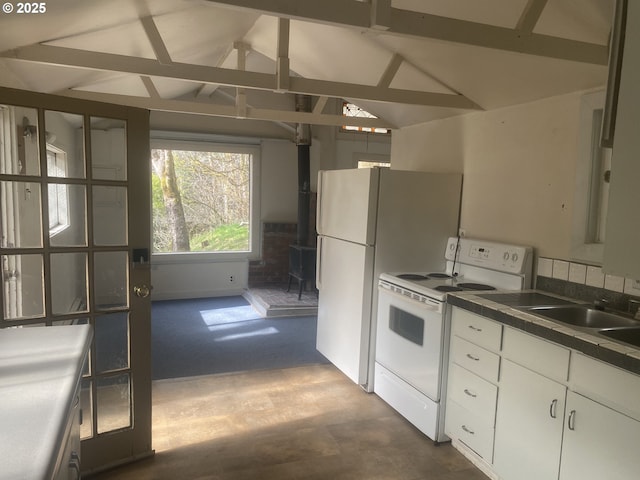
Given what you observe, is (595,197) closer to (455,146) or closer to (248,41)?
(455,146)

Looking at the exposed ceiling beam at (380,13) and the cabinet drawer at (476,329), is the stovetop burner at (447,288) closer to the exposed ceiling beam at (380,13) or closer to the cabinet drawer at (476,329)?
the cabinet drawer at (476,329)

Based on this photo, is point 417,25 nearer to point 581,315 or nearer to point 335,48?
point 581,315

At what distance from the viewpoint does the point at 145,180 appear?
7.64 ft

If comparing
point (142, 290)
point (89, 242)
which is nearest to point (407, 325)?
point (142, 290)

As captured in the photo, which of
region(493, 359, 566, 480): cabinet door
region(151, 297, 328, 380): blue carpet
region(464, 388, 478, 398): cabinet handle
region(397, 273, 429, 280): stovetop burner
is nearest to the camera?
region(493, 359, 566, 480): cabinet door

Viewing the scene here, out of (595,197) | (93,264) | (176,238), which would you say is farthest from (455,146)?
(176,238)

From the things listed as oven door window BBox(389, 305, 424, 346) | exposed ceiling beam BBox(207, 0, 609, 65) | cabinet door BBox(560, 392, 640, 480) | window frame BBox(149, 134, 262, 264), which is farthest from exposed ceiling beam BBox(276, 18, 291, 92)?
window frame BBox(149, 134, 262, 264)

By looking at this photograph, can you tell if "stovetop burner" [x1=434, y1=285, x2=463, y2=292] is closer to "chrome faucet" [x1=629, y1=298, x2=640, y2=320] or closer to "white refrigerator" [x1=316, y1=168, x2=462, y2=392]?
"white refrigerator" [x1=316, y1=168, x2=462, y2=392]

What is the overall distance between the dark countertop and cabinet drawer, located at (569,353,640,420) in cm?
4

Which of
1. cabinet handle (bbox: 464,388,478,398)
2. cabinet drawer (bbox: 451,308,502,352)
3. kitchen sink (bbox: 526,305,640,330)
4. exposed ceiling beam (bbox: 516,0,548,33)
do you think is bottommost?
cabinet handle (bbox: 464,388,478,398)

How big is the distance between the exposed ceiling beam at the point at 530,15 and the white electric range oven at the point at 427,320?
133 cm

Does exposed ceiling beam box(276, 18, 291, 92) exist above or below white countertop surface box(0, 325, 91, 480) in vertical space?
above

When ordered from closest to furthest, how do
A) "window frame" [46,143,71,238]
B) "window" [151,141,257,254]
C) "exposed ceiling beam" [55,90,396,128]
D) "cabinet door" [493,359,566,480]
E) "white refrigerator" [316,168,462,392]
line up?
"cabinet door" [493,359,566,480] < "window frame" [46,143,71,238] < "white refrigerator" [316,168,462,392] < "exposed ceiling beam" [55,90,396,128] < "window" [151,141,257,254]

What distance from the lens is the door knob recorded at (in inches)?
93.3
